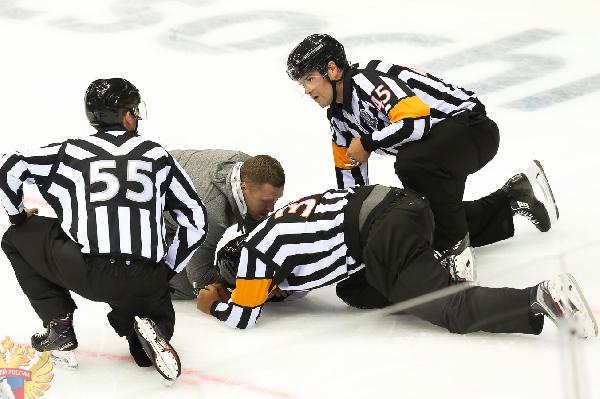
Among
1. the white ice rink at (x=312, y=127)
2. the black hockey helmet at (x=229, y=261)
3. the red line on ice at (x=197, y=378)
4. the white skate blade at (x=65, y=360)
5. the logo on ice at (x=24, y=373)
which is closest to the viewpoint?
the red line on ice at (x=197, y=378)

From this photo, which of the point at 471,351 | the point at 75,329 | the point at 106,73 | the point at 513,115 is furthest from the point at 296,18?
the point at 471,351

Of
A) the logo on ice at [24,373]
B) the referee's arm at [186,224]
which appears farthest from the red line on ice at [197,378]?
the referee's arm at [186,224]

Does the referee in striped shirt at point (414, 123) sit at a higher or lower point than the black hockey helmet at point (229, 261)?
higher

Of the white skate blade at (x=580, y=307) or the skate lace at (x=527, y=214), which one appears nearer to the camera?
the white skate blade at (x=580, y=307)

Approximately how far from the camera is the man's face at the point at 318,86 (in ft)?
13.4

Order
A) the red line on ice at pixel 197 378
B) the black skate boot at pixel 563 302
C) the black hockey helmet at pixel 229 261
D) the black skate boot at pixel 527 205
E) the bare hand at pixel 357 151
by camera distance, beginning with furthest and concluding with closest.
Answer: the black skate boot at pixel 527 205 → the bare hand at pixel 357 151 → the black hockey helmet at pixel 229 261 → the black skate boot at pixel 563 302 → the red line on ice at pixel 197 378

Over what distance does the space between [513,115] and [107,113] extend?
2529mm

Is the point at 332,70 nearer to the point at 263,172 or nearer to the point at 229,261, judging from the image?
the point at 263,172

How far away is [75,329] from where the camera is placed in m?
3.83

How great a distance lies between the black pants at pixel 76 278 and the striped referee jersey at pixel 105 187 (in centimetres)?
3

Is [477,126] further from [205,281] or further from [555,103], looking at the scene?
[555,103]

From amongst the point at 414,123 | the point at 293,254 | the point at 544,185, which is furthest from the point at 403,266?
the point at 544,185

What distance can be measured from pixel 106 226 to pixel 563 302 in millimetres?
1243

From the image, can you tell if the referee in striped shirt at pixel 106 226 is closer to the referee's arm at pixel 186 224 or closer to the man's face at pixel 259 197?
the referee's arm at pixel 186 224
